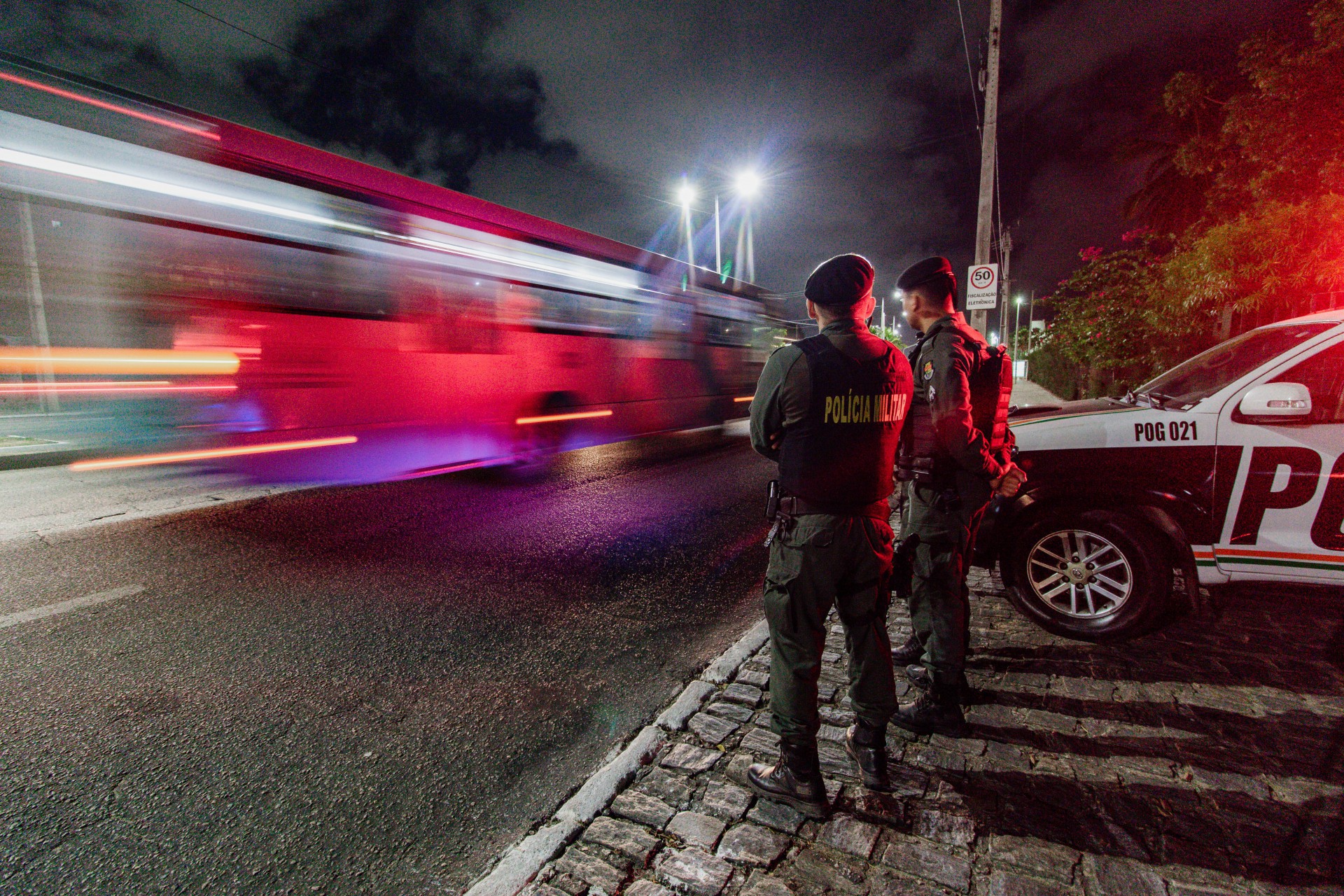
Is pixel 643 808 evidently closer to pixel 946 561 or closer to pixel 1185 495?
pixel 946 561

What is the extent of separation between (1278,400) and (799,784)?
3.09 m

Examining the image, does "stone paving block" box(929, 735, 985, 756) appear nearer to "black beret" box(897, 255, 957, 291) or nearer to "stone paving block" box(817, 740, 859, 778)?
"stone paving block" box(817, 740, 859, 778)

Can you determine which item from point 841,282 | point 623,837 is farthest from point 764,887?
point 841,282

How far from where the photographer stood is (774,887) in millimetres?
2018

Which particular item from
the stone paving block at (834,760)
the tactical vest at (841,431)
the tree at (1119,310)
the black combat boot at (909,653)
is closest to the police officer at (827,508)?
the tactical vest at (841,431)

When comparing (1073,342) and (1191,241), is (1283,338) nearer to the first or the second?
(1191,241)

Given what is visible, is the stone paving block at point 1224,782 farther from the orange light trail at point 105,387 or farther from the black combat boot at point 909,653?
the orange light trail at point 105,387

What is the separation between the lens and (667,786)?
251cm

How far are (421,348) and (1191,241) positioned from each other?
1070cm

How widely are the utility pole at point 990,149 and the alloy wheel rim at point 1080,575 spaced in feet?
32.5

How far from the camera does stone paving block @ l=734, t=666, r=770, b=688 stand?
10.8ft

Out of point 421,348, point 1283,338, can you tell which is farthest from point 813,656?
point 421,348

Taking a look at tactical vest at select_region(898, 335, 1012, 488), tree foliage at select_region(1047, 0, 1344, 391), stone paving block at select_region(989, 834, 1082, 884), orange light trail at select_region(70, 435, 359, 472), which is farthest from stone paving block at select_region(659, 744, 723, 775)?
tree foliage at select_region(1047, 0, 1344, 391)

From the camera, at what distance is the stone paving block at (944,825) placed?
7.24 feet
